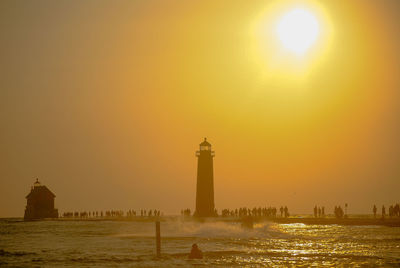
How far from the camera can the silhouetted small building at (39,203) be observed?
113762mm

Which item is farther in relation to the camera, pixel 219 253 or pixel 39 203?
pixel 39 203

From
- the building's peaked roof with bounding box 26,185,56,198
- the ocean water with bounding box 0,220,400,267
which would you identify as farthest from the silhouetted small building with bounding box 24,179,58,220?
the ocean water with bounding box 0,220,400,267

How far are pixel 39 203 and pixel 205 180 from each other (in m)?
43.5

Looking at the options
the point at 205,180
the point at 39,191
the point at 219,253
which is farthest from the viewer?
the point at 39,191

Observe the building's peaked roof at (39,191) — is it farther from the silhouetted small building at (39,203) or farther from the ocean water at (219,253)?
the ocean water at (219,253)

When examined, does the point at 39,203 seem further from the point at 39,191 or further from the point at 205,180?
the point at 205,180

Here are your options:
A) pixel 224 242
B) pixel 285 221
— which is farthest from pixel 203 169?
pixel 224 242

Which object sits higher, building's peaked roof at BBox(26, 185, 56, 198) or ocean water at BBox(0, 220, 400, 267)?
building's peaked roof at BBox(26, 185, 56, 198)

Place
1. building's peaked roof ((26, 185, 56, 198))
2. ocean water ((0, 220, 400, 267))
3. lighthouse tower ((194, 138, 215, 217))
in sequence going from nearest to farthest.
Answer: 1. ocean water ((0, 220, 400, 267))
2. lighthouse tower ((194, 138, 215, 217))
3. building's peaked roof ((26, 185, 56, 198))

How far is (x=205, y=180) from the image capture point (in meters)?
83.6

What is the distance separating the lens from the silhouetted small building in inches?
4479

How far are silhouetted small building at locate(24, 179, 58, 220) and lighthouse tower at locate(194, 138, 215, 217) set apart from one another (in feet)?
130

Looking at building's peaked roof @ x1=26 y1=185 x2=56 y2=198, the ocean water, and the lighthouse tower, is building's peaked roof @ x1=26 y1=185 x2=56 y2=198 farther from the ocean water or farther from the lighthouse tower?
the ocean water

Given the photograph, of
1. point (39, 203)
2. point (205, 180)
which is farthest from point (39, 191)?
point (205, 180)
